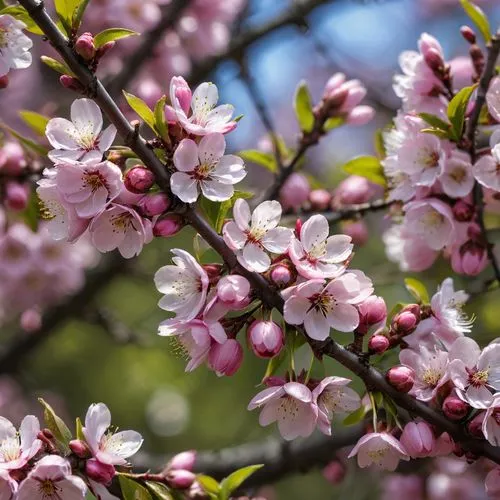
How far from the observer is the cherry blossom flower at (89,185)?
168cm

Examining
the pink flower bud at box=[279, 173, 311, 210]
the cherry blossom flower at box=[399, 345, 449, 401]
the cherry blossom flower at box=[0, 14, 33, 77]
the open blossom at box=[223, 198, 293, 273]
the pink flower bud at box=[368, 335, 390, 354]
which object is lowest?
the pink flower bud at box=[279, 173, 311, 210]

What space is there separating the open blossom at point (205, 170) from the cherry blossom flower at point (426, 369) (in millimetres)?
545

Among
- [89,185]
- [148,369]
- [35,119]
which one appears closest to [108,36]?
[89,185]

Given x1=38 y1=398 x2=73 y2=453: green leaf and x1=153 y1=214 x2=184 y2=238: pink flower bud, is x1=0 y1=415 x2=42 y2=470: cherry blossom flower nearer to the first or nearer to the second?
x1=38 y1=398 x2=73 y2=453: green leaf

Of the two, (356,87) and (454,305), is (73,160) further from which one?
(356,87)

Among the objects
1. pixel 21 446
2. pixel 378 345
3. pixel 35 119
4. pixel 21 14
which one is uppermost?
pixel 21 14

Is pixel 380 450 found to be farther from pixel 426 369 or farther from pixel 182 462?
pixel 182 462

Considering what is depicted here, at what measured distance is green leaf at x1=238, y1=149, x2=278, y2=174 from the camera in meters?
2.63

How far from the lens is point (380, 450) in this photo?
182 cm

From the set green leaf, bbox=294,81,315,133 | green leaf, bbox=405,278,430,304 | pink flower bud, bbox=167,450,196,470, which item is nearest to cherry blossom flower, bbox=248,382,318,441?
pink flower bud, bbox=167,450,196,470

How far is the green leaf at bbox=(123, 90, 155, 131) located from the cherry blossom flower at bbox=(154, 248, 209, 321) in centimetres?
29

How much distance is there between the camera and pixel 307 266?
5.63 feet

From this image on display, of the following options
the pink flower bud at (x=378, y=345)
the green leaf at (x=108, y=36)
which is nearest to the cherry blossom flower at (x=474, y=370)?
the pink flower bud at (x=378, y=345)

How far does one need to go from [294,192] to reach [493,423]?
4.47ft
